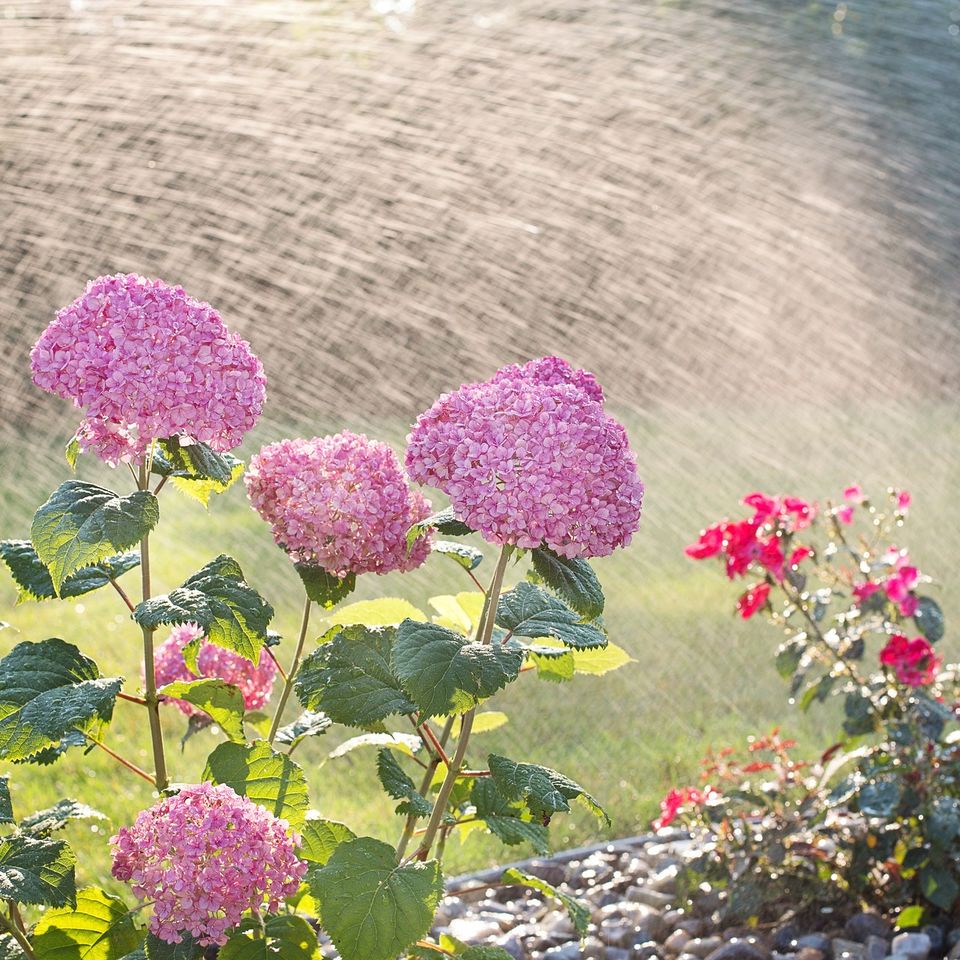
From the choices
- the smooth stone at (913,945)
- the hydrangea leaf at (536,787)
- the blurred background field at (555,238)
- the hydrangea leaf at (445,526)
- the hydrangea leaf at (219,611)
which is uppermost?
the hydrangea leaf at (445,526)

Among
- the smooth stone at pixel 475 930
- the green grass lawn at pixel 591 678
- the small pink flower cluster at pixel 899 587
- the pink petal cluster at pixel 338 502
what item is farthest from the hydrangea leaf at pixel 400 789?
the small pink flower cluster at pixel 899 587

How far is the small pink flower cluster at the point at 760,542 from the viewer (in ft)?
8.21

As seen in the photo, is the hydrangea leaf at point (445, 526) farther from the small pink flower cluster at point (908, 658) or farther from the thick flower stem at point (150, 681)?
the small pink flower cluster at point (908, 658)

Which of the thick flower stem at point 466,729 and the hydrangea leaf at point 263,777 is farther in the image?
the hydrangea leaf at point 263,777

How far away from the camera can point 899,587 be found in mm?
2504

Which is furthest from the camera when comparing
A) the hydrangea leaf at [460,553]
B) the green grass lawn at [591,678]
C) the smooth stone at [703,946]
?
the green grass lawn at [591,678]

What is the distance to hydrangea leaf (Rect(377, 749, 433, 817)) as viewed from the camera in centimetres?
142

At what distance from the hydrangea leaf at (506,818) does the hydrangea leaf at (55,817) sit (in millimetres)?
427

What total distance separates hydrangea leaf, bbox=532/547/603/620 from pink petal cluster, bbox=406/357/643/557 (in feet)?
0.08

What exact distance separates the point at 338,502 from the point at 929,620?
4.77 ft

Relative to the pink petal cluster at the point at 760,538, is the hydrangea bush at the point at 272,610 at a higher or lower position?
higher

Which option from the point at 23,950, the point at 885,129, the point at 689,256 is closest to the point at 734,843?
the point at 23,950

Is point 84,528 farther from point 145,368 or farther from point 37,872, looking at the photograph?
point 37,872

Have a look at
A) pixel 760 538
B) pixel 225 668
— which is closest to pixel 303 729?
pixel 225 668
